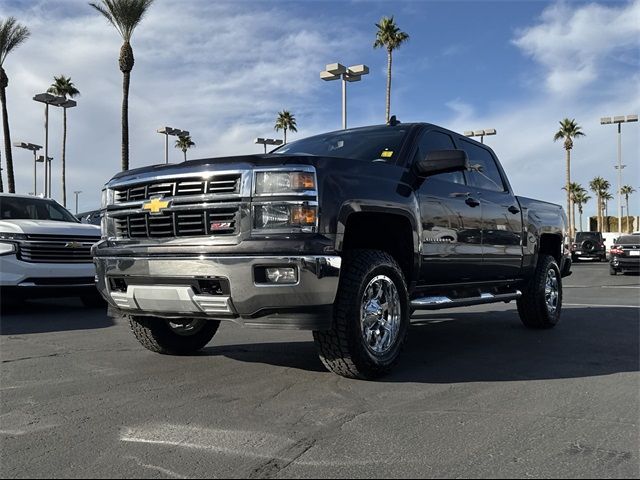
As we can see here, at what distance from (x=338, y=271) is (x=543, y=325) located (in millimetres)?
4280

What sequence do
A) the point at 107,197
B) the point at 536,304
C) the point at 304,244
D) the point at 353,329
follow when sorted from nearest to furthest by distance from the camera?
the point at 304,244, the point at 353,329, the point at 107,197, the point at 536,304

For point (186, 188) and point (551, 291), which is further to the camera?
point (551, 291)

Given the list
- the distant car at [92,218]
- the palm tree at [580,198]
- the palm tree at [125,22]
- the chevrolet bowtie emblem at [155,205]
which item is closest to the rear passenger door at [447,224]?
the chevrolet bowtie emblem at [155,205]

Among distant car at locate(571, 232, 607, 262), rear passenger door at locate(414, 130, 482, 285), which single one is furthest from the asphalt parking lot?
distant car at locate(571, 232, 607, 262)

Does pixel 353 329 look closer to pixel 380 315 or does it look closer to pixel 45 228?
pixel 380 315

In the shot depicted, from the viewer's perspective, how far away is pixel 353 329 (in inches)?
162

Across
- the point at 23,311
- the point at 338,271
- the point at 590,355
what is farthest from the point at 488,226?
the point at 23,311

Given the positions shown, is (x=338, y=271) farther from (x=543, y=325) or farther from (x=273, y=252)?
(x=543, y=325)

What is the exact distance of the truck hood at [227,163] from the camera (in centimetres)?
405

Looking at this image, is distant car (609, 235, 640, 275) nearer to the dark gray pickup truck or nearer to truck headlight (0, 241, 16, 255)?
the dark gray pickup truck

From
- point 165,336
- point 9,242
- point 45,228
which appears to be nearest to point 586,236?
point 45,228

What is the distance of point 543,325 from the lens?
733 cm

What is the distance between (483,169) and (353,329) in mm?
3219

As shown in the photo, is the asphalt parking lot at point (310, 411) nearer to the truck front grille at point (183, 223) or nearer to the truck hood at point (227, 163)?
the truck front grille at point (183, 223)
